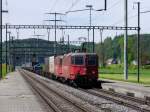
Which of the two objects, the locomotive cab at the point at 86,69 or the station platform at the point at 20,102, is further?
the locomotive cab at the point at 86,69

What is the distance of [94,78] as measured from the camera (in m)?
43.7

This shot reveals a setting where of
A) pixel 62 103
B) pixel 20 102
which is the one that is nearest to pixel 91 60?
pixel 62 103

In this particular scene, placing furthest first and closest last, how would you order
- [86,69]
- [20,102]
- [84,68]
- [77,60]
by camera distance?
[77,60], [84,68], [86,69], [20,102]

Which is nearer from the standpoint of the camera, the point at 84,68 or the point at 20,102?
the point at 20,102

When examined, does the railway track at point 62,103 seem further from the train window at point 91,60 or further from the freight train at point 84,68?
the train window at point 91,60

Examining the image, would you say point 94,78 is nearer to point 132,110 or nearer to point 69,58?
point 69,58

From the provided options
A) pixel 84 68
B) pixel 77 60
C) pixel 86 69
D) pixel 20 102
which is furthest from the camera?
pixel 77 60

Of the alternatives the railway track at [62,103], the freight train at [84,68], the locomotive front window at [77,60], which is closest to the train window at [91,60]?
the freight train at [84,68]

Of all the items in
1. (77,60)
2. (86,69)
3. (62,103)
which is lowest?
(62,103)

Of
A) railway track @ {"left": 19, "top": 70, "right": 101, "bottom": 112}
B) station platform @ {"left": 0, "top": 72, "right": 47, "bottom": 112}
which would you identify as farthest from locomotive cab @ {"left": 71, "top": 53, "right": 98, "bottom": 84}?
railway track @ {"left": 19, "top": 70, "right": 101, "bottom": 112}

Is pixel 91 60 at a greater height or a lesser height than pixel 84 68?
greater

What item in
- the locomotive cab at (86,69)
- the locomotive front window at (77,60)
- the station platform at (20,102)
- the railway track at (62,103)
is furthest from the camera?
the locomotive front window at (77,60)

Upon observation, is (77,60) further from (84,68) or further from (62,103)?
(62,103)

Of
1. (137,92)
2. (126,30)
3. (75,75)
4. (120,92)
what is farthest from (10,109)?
(126,30)
